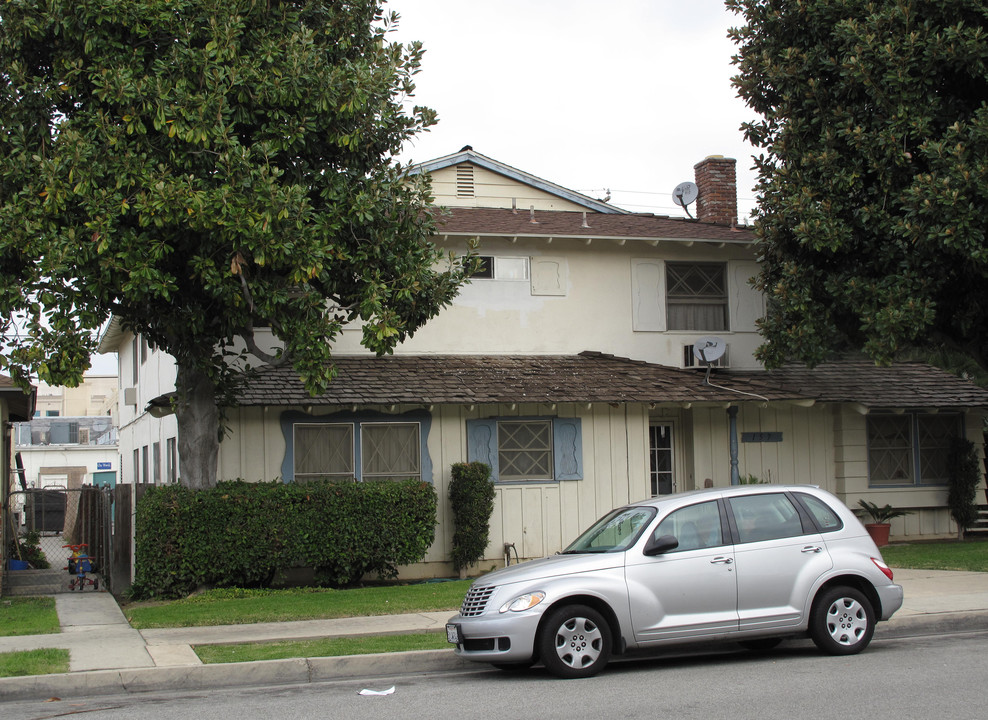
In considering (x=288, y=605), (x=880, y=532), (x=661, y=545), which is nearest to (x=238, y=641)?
(x=288, y=605)

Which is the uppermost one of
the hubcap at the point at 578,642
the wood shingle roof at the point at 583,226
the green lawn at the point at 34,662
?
the wood shingle roof at the point at 583,226

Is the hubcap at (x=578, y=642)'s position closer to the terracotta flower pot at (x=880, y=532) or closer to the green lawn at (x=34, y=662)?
the green lawn at (x=34, y=662)

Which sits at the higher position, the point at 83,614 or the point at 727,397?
the point at 727,397

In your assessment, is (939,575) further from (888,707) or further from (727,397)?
(888,707)

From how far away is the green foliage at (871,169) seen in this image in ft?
48.8

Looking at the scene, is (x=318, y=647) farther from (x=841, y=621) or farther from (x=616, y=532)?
(x=841, y=621)

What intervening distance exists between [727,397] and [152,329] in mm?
9032

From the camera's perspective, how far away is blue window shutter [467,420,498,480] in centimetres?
1717

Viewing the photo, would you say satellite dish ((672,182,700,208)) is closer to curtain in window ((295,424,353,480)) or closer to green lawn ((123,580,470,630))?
curtain in window ((295,424,353,480))

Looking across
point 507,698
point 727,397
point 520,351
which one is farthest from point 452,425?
point 507,698

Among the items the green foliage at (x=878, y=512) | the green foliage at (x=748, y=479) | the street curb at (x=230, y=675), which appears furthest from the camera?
the green foliage at (x=878, y=512)

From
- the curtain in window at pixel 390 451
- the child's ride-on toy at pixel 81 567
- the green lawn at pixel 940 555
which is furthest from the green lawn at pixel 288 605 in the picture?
the green lawn at pixel 940 555

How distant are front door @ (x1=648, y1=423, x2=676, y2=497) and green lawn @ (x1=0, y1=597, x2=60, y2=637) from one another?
9.97 meters

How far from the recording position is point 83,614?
13711 millimetres
